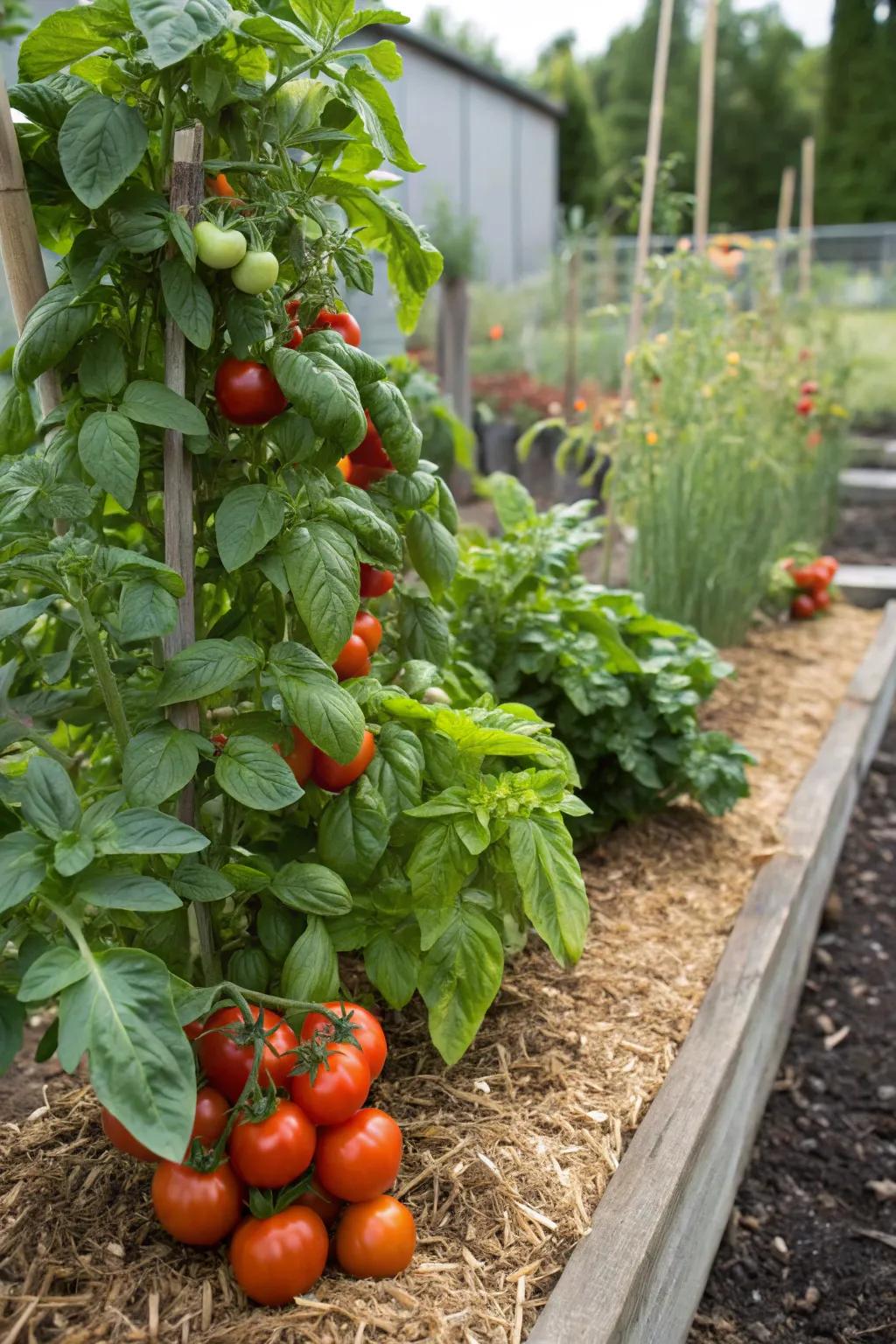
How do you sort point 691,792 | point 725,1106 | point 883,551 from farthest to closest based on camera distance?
point 883,551 < point 691,792 < point 725,1106

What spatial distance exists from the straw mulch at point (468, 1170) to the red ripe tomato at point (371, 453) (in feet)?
2.90

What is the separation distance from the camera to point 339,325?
61.9 inches

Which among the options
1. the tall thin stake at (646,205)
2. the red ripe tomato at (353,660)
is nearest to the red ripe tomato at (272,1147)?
the red ripe tomato at (353,660)

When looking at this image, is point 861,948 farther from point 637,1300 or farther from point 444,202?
point 444,202

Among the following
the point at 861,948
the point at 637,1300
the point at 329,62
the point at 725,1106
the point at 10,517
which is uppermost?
the point at 329,62

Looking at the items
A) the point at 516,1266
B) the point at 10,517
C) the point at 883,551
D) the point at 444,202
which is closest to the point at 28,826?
the point at 10,517

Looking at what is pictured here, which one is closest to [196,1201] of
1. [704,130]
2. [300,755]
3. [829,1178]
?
[300,755]

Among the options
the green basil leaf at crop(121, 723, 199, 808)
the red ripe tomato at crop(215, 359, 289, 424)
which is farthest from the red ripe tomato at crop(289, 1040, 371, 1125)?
the red ripe tomato at crop(215, 359, 289, 424)

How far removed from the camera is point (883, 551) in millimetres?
6367

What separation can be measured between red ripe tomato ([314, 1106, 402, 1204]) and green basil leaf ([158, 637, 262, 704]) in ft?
1.78

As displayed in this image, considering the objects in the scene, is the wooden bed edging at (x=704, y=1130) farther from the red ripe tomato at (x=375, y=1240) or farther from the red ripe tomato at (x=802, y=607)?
the red ripe tomato at (x=802, y=607)

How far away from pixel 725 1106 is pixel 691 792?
89 centimetres

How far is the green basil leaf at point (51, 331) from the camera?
52.0 inches

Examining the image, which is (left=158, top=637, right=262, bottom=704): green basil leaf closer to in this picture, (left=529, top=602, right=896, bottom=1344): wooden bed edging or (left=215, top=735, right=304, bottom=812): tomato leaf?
(left=215, top=735, right=304, bottom=812): tomato leaf
